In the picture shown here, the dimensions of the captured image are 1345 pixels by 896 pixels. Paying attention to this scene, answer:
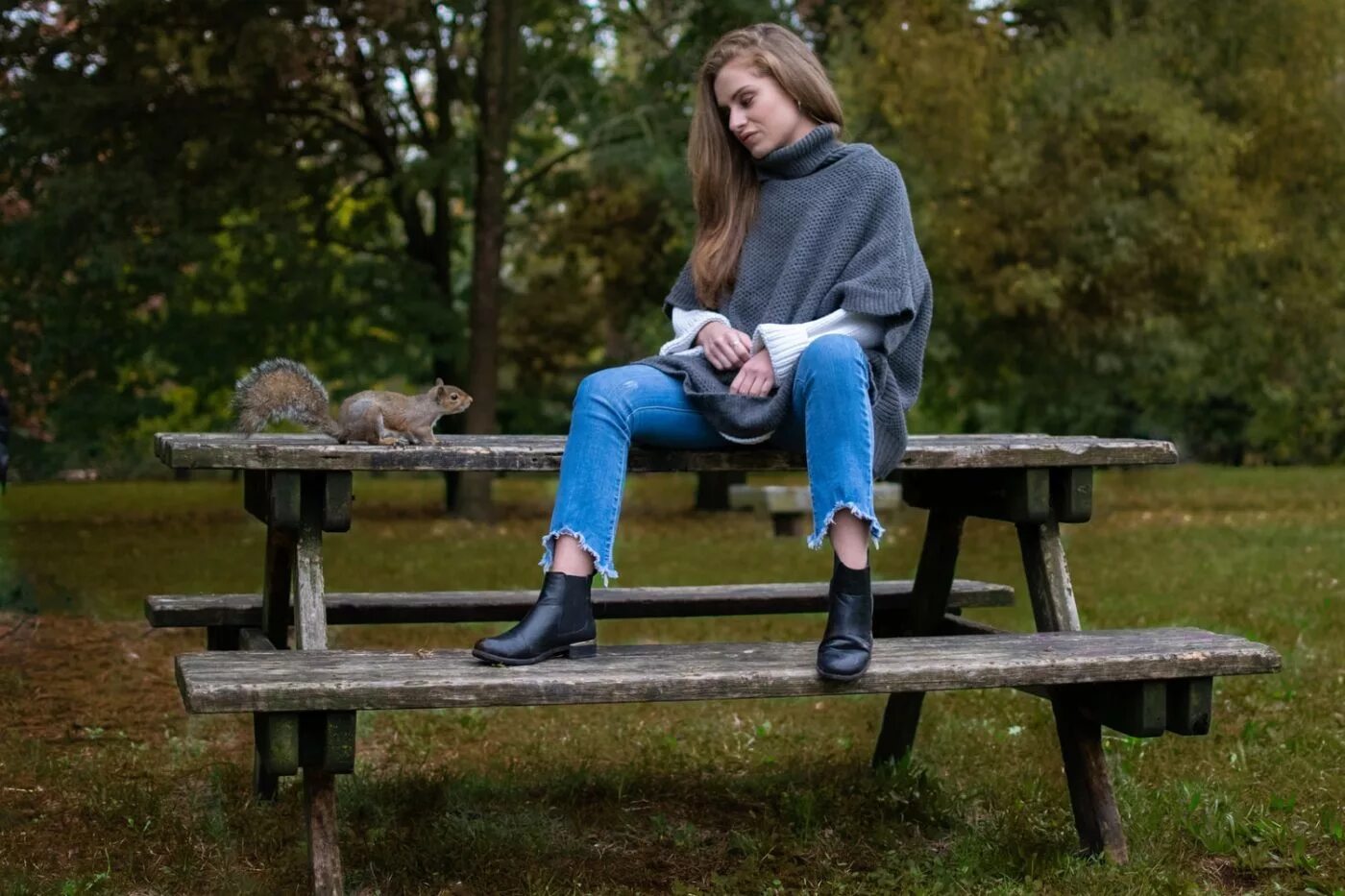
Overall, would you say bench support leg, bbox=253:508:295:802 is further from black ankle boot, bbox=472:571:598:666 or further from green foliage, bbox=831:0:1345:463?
green foliage, bbox=831:0:1345:463

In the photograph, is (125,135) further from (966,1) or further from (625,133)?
(966,1)

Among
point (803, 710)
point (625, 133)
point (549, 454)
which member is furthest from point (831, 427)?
point (625, 133)

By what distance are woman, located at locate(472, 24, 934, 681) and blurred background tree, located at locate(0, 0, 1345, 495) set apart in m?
10.1

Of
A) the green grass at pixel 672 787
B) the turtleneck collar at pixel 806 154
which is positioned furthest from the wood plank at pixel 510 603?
the turtleneck collar at pixel 806 154

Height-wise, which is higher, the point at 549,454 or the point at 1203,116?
the point at 1203,116

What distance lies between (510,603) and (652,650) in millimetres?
1227

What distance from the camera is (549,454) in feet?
12.7

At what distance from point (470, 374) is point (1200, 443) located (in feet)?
54.0

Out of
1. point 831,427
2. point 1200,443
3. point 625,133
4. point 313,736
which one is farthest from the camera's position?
point 1200,443

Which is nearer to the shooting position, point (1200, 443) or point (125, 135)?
point (125, 135)

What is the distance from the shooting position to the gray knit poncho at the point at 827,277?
3.92 meters

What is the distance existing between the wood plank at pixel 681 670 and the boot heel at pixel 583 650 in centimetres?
3

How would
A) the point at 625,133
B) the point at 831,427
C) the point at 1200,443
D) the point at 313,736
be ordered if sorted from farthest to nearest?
the point at 1200,443, the point at 625,133, the point at 831,427, the point at 313,736

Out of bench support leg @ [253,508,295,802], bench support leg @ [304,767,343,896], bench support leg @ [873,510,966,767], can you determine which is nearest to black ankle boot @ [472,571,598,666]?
bench support leg @ [304,767,343,896]
